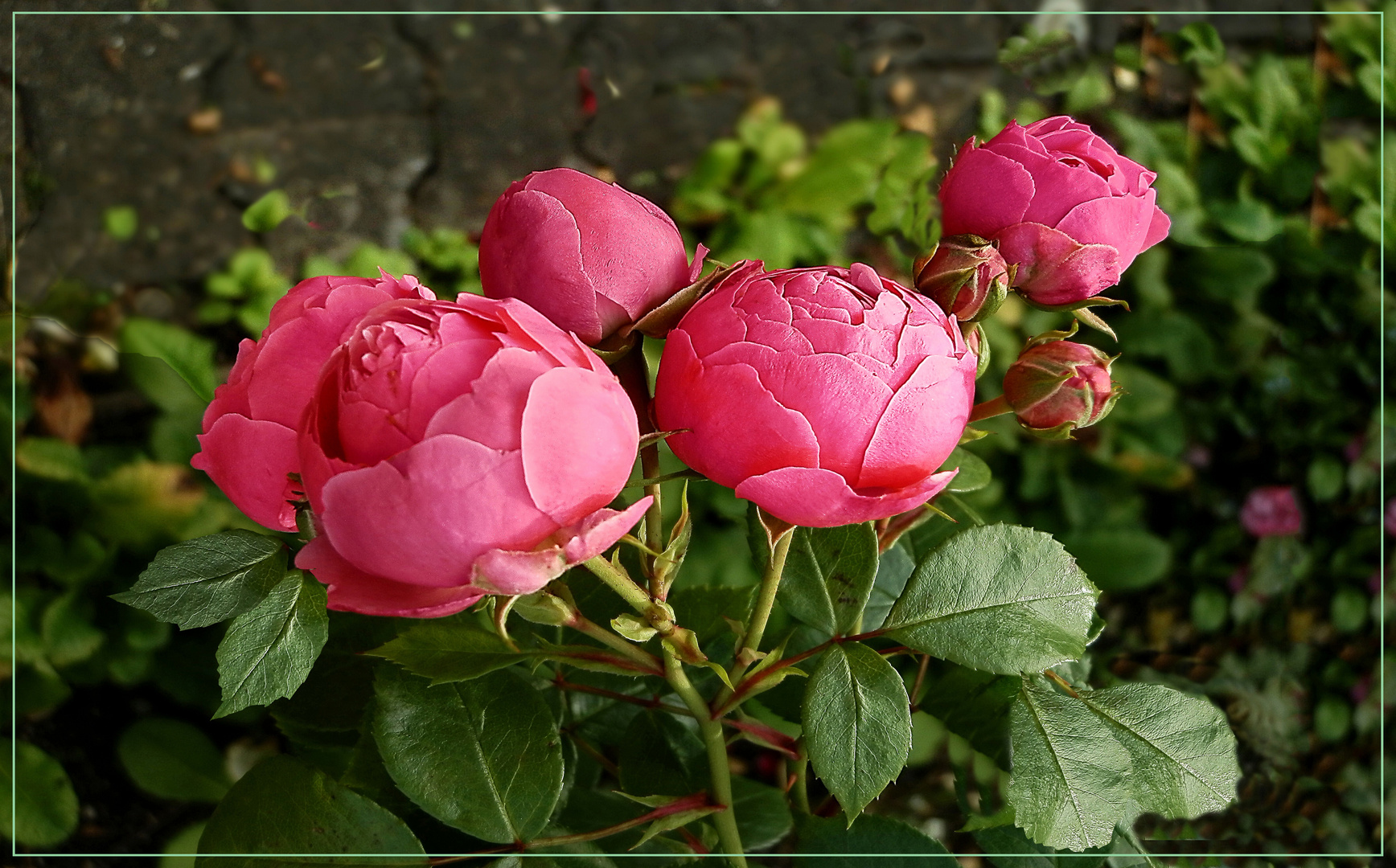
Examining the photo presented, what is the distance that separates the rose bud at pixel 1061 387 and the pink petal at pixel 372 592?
17 cm

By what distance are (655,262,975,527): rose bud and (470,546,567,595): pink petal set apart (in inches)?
2.1

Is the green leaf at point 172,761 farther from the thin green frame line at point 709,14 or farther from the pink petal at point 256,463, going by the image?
the pink petal at point 256,463

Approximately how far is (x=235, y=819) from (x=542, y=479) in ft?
0.74

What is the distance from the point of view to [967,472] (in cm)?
38

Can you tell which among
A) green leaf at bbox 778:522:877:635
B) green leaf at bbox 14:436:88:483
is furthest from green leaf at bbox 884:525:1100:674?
green leaf at bbox 14:436:88:483

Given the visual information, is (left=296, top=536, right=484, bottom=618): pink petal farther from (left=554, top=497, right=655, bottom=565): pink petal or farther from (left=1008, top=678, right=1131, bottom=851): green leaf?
(left=1008, top=678, right=1131, bottom=851): green leaf

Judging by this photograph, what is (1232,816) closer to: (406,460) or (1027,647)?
(1027,647)

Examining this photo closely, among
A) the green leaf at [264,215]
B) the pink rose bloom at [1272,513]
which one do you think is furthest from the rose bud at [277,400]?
the pink rose bloom at [1272,513]

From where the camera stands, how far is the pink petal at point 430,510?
209 mm

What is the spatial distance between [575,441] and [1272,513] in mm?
1032

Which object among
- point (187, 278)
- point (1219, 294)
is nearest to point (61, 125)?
point (187, 278)

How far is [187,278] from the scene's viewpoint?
1.12 meters

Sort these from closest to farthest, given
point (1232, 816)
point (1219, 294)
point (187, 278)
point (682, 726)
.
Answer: point (682, 726) < point (1232, 816) < point (1219, 294) < point (187, 278)

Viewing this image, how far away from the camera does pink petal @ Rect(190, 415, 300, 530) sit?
0.26 m
